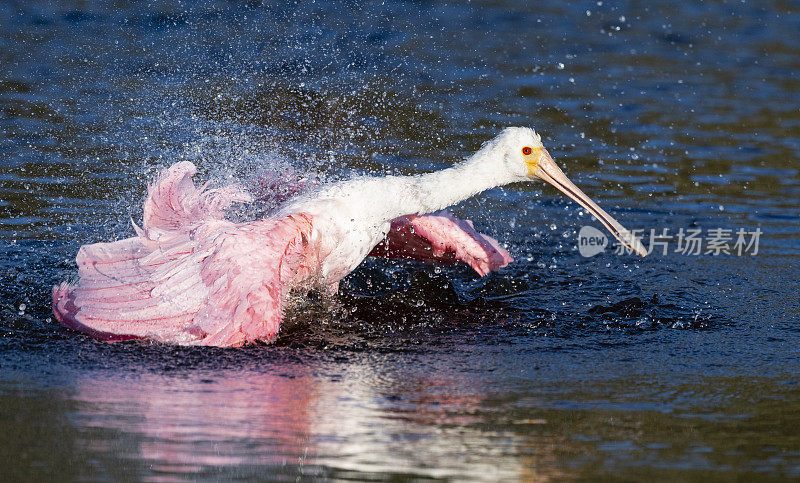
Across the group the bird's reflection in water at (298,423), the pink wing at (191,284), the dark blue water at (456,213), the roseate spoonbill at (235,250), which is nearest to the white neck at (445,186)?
the roseate spoonbill at (235,250)

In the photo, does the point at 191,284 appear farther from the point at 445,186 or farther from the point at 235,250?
the point at 445,186

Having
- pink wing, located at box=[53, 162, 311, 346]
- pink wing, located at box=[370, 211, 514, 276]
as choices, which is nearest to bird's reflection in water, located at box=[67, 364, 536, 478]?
pink wing, located at box=[53, 162, 311, 346]

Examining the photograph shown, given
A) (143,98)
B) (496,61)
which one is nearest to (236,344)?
(143,98)

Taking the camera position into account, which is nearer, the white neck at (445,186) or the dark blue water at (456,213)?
the dark blue water at (456,213)

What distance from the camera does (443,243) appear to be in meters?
8.77

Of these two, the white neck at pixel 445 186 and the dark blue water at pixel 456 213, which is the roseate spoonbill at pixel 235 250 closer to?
the white neck at pixel 445 186

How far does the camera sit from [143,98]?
12602 millimetres

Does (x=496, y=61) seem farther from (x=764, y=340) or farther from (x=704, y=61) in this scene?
(x=764, y=340)

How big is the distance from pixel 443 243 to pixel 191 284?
2.25 m

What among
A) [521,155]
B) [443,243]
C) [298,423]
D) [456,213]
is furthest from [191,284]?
[456,213]

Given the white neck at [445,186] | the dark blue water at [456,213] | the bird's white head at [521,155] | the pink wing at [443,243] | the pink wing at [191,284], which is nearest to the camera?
the dark blue water at [456,213]

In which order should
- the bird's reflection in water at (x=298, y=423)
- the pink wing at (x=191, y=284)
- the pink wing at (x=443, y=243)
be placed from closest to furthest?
the bird's reflection in water at (x=298, y=423), the pink wing at (x=191, y=284), the pink wing at (x=443, y=243)

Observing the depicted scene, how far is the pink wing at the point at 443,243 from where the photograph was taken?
344 inches

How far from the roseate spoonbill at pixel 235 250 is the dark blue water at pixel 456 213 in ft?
0.62
